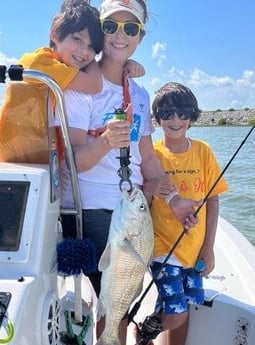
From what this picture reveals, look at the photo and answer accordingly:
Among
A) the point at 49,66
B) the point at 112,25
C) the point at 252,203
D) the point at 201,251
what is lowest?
the point at 252,203

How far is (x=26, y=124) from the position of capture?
216 cm

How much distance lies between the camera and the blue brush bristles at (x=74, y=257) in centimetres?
210

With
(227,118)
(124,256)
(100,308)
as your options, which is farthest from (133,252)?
(227,118)

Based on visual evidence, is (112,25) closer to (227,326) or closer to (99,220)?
(99,220)

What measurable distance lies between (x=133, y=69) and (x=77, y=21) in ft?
1.36

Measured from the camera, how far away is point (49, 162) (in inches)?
85.0

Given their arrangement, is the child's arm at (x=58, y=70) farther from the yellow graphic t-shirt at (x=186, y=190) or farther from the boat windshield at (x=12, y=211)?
the yellow graphic t-shirt at (x=186, y=190)

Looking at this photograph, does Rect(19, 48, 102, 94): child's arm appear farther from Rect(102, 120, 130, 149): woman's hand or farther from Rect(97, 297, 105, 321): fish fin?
Rect(97, 297, 105, 321): fish fin

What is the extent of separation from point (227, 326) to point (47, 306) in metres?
1.66

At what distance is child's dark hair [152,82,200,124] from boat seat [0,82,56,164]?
962mm

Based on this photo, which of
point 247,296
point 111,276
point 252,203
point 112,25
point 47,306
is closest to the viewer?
point 47,306

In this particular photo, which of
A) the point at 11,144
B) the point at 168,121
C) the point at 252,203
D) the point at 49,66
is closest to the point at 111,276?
the point at 11,144

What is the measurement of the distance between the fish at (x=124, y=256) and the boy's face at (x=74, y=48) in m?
0.72

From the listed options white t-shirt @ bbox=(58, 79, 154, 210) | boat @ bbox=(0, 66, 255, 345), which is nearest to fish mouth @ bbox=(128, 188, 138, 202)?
boat @ bbox=(0, 66, 255, 345)
